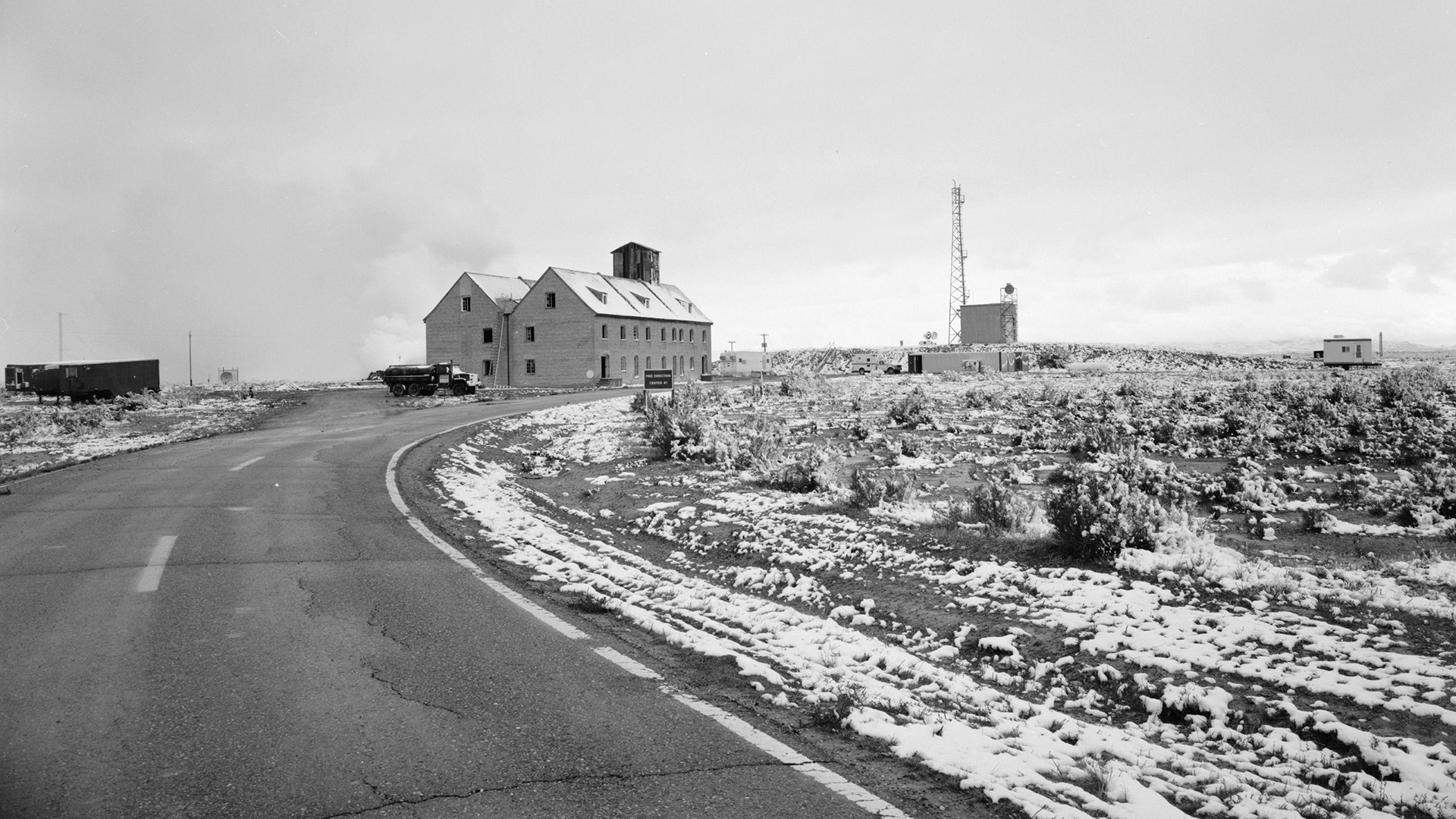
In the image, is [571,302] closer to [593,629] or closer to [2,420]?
[2,420]

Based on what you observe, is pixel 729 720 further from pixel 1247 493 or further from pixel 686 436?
pixel 686 436

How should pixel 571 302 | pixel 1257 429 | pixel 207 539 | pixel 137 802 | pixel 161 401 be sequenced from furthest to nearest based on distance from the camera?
pixel 571 302 → pixel 161 401 → pixel 1257 429 → pixel 207 539 → pixel 137 802

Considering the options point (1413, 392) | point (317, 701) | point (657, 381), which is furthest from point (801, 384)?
point (317, 701)

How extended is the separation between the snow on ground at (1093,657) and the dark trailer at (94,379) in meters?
44.4

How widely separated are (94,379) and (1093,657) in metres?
51.7

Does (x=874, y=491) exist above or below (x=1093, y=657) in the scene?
above

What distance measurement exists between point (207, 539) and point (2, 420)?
28.9 metres

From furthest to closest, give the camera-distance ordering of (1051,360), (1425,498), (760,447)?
1. (1051,360)
2. (760,447)
3. (1425,498)

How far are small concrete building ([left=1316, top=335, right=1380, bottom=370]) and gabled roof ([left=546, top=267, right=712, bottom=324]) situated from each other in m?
50.0

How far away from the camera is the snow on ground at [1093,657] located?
403 cm

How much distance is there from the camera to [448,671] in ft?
17.6

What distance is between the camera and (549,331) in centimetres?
6431

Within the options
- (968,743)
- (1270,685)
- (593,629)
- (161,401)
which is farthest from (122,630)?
(161,401)

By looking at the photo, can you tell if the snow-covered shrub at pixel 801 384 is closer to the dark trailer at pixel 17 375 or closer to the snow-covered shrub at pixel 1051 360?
the snow-covered shrub at pixel 1051 360
